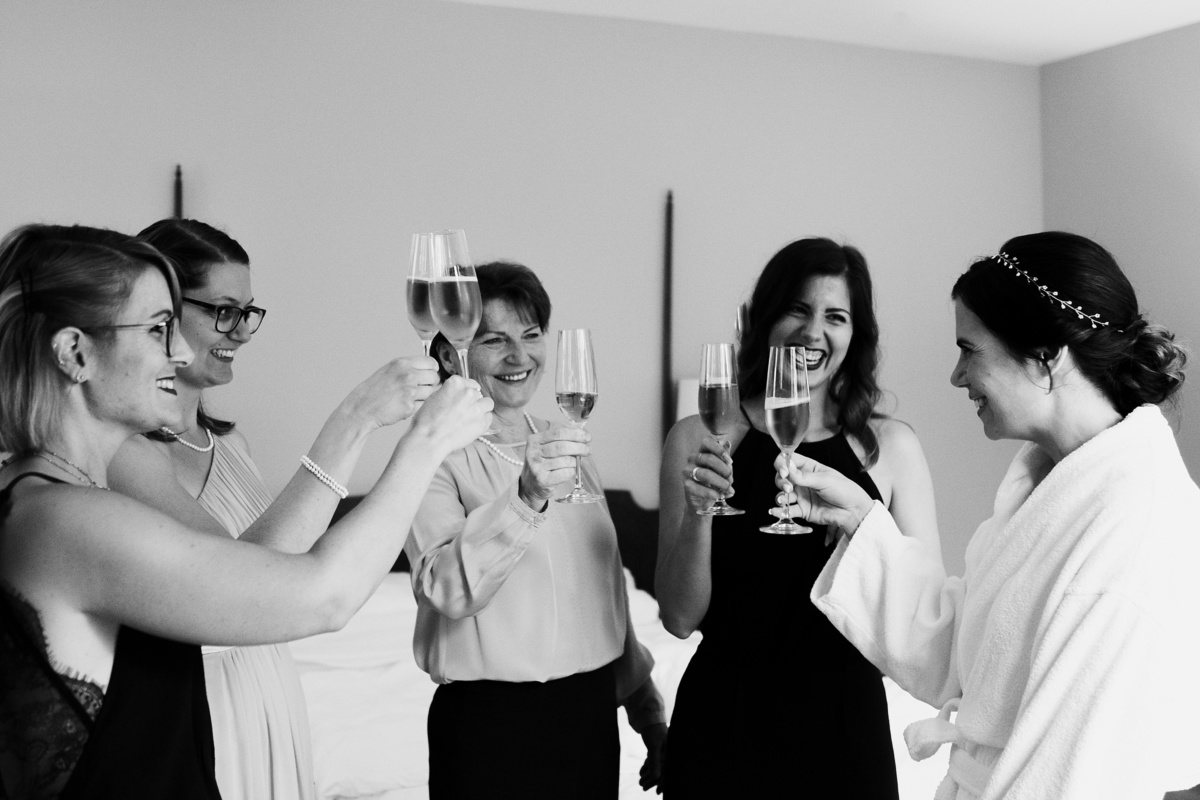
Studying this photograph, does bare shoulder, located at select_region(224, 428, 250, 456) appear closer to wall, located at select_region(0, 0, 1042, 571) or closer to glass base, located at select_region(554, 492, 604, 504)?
glass base, located at select_region(554, 492, 604, 504)

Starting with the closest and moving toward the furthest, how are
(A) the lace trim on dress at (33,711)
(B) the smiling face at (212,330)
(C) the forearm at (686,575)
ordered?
(A) the lace trim on dress at (33,711) → (B) the smiling face at (212,330) → (C) the forearm at (686,575)

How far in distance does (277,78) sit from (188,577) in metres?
3.93

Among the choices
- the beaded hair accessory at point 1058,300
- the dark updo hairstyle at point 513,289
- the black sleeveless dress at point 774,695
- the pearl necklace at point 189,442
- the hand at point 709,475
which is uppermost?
the dark updo hairstyle at point 513,289

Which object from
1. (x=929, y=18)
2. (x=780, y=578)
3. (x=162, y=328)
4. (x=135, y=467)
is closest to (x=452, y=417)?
(x=162, y=328)

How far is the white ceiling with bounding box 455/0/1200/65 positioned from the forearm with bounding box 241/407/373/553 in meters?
3.87

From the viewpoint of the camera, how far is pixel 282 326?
15.5ft

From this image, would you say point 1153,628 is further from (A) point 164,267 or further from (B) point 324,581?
(A) point 164,267

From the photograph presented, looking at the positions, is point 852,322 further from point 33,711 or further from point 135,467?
point 33,711

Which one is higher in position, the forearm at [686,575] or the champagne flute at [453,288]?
the champagne flute at [453,288]

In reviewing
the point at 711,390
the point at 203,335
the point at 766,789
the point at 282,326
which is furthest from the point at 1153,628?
the point at 282,326

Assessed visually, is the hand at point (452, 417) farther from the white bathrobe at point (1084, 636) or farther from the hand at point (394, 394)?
the white bathrobe at point (1084, 636)

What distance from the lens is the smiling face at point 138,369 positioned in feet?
4.37

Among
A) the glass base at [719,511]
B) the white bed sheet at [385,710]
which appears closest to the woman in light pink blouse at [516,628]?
the glass base at [719,511]

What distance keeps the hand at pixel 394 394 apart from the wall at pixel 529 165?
10.8 ft
